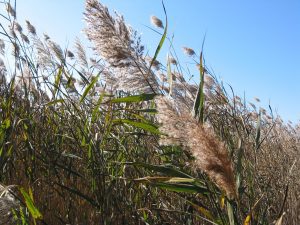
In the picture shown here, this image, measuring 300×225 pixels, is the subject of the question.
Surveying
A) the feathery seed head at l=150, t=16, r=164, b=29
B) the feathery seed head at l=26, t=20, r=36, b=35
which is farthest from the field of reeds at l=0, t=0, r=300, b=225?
the feathery seed head at l=26, t=20, r=36, b=35

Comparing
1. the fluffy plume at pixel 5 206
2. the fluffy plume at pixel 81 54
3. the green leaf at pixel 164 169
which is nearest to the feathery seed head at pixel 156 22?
the fluffy plume at pixel 81 54

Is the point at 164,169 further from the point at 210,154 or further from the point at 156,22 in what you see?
the point at 156,22

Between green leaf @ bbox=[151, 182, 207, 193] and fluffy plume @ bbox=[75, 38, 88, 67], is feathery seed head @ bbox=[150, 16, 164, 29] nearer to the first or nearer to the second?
fluffy plume @ bbox=[75, 38, 88, 67]

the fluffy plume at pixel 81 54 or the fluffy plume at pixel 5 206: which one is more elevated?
the fluffy plume at pixel 81 54

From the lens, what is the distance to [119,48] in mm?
2066

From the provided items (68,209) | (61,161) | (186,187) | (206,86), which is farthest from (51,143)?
(206,86)

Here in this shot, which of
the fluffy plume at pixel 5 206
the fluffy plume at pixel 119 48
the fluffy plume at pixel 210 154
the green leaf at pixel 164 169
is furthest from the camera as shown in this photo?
the fluffy plume at pixel 119 48

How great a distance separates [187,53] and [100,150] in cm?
294

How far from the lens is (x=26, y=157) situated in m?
2.13

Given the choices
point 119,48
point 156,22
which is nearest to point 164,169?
point 119,48

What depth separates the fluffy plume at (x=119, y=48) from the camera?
205 cm

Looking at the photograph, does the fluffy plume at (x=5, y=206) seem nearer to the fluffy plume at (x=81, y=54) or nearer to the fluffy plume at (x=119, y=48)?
the fluffy plume at (x=119, y=48)

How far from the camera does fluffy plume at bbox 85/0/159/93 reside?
2.05 m

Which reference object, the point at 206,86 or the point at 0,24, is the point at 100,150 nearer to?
the point at 0,24
